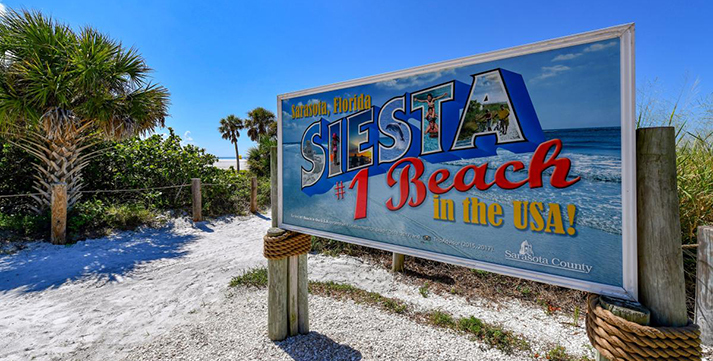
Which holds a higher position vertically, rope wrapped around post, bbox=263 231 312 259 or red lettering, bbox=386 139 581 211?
red lettering, bbox=386 139 581 211

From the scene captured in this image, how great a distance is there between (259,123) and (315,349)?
85.1ft

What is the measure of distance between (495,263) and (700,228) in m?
2.58

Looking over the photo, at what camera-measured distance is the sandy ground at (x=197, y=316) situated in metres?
2.52

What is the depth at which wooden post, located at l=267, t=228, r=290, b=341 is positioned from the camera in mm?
2510

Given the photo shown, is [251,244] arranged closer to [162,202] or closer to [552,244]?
[162,202]

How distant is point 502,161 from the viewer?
146 cm

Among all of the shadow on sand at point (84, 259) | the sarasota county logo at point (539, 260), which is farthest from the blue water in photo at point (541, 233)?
the shadow on sand at point (84, 259)

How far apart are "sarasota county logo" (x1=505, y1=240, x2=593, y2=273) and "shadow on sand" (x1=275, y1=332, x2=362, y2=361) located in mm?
1577

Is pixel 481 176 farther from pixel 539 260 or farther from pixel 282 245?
pixel 282 245

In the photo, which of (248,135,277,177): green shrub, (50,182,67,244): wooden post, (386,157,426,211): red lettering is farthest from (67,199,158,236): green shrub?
(248,135,277,177): green shrub

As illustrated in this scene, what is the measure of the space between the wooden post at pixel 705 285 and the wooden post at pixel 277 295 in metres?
3.58

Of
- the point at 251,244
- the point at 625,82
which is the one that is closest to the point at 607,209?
the point at 625,82

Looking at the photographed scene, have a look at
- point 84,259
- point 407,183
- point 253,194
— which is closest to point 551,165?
point 407,183

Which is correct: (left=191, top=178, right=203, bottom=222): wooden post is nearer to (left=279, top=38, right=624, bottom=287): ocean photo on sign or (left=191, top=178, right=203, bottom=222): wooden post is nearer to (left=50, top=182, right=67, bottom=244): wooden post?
(left=50, top=182, right=67, bottom=244): wooden post
